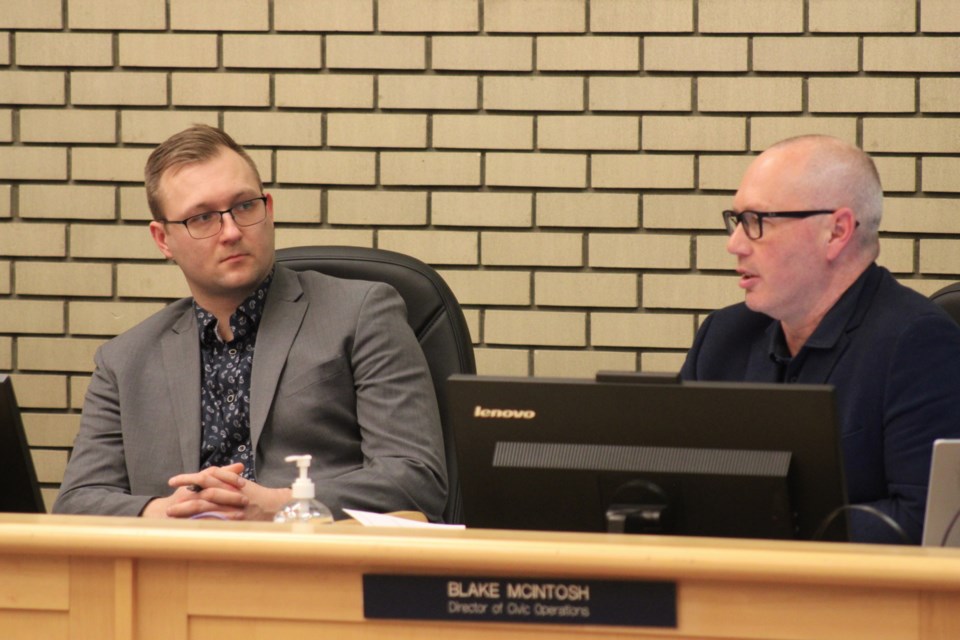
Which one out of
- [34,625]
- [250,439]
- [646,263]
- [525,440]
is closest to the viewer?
[34,625]

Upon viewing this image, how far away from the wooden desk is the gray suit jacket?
1.13 meters

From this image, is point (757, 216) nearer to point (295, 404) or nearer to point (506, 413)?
point (506, 413)

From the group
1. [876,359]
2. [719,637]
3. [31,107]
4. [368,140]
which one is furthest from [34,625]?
[31,107]

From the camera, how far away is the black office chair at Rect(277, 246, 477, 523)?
2859 millimetres

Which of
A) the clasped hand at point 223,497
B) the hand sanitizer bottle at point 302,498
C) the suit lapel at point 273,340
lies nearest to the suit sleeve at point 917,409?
the hand sanitizer bottle at point 302,498

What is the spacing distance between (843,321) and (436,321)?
95 cm

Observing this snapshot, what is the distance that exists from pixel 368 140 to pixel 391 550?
264cm

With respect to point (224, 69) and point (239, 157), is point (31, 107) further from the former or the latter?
point (239, 157)

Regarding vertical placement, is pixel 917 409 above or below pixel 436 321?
below

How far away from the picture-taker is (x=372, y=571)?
1476 millimetres

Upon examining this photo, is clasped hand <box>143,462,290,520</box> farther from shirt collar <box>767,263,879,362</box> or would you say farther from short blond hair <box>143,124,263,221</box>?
shirt collar <box>767,263,879,362</box>

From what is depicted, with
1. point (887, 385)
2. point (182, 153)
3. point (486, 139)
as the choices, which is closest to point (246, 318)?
point (182, 153)

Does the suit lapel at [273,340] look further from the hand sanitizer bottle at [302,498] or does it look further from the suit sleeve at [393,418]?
the hand sanitizer bottle at [302,498]

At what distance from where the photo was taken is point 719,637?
1398 millimetres
